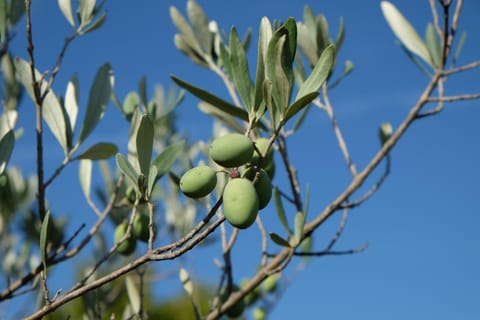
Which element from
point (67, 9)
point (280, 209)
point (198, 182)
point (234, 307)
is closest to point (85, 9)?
point (67, 9)

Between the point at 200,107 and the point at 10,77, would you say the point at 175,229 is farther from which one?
the point at 200,107

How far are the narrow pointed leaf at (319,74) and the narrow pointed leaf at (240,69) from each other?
0.31 ft

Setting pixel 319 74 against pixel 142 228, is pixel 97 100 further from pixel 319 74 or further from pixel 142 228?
pixel 319 74

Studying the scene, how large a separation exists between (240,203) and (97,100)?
86cm

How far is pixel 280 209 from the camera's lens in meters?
1.53

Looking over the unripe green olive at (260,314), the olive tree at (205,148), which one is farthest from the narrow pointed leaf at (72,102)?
the unripe green olive at (260,314)

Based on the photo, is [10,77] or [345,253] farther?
[10,77]

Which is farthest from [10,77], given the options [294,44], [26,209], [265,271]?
[294,44]

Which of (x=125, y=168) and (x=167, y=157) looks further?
(x=167, y=157)

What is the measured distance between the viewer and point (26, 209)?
2.63 m

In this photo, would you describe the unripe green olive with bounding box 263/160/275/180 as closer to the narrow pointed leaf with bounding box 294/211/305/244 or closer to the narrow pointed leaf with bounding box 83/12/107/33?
the narrow pointed leaf with bounding box 294/211/305/244

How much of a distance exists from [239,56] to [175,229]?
5.56 feet

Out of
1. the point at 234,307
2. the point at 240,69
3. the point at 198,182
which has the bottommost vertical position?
the point at 234,307

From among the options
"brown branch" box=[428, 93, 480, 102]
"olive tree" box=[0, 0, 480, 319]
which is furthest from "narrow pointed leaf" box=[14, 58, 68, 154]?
"brown branch" box=[428, 93, 480, 102]
